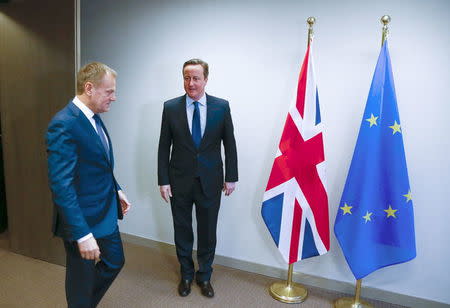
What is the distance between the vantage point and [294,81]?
2.60 meters

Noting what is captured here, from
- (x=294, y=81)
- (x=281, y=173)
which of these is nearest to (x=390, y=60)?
(x=294, y=81)

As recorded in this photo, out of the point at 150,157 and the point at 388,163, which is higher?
the point at 388,163

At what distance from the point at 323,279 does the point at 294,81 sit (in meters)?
1.47

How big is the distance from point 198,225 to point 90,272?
0.93m

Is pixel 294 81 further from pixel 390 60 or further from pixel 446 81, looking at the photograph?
pixel 446 81

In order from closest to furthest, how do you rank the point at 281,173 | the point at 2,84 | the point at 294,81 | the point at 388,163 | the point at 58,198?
the point at 58,198 → the point at 388,163 → the point at 281,173 → the point at 294,81 → the point at 2,84

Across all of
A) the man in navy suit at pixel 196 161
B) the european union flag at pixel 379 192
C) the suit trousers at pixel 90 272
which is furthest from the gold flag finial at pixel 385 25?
the suit trousers at pixel 90 272

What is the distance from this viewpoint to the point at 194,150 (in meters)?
2.36

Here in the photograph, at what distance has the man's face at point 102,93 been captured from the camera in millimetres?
1668

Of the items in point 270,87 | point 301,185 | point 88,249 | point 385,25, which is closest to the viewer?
point 88,249

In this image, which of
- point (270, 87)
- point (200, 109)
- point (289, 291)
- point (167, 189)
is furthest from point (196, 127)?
point (289, 291)

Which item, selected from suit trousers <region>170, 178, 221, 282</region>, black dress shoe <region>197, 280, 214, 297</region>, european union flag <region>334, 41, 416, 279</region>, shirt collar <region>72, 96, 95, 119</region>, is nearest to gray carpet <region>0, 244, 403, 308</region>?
black dress shoe <region>197, 280, 214, 297</region>

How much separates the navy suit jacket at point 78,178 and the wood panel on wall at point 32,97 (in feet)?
3.65

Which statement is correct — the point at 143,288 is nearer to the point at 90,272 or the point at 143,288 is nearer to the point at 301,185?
the point at 90,272
